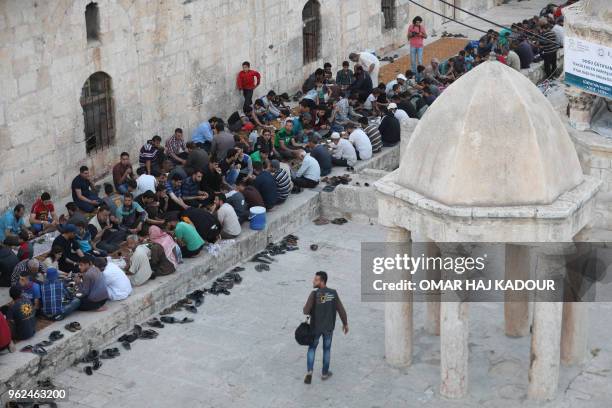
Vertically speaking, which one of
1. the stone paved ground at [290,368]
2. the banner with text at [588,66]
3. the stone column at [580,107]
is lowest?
the stone paved ground at [290,368]

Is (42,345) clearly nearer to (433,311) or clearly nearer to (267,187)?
(433,311)

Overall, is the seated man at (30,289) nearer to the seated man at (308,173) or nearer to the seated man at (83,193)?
the seated man at (83,193)

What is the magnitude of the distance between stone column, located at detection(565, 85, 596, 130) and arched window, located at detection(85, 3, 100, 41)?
805cm

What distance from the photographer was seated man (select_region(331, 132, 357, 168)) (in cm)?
2430

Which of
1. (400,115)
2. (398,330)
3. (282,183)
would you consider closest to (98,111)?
(282,183)

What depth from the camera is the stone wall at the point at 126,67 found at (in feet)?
70.6

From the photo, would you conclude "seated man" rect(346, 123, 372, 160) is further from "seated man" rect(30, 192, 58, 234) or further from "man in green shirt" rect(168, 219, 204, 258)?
"seated man" rect(30, 192, 58, 234)

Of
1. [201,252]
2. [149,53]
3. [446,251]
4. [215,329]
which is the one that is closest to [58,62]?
[149,53]

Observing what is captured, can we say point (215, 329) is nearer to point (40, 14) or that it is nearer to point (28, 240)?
point (28, 240)

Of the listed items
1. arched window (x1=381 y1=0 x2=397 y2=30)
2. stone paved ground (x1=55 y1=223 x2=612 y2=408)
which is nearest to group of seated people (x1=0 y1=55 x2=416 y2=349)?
stone paved ground (x1=55 y1=223 x2=612 y2=408)

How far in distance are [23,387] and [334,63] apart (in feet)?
52.1

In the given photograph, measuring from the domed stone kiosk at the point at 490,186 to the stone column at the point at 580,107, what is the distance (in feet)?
20.8

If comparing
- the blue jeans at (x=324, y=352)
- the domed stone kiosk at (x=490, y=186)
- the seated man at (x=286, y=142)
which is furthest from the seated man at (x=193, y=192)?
the domed stone kiosk at (x=490, y=186)

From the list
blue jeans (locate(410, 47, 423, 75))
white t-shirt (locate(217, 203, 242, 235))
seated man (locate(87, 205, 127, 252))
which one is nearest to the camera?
seated man (locate(87, 205, 127, 252))
